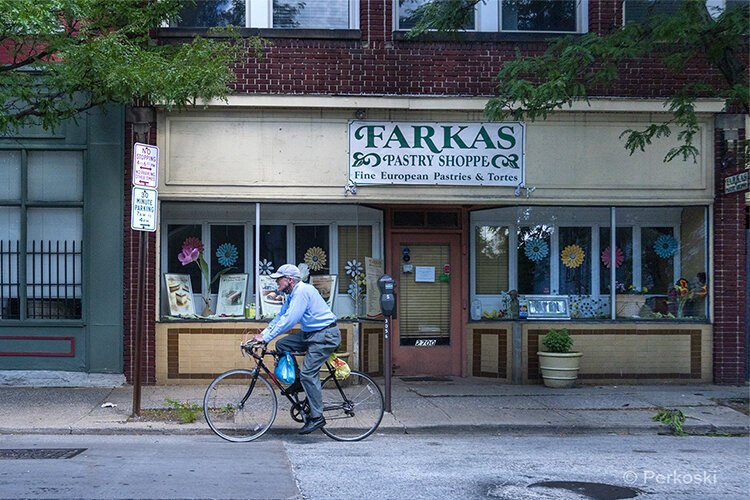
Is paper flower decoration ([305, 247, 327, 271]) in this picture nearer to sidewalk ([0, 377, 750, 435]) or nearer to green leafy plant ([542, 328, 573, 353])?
sidewalk ([0, 377, 750, 435])

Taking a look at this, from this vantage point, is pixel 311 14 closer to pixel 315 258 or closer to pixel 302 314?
pixel 315 258

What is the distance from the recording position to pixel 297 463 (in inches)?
Result: 299

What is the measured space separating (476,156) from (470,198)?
1.98 ft

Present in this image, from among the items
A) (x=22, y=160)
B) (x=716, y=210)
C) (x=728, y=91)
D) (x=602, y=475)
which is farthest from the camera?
(x=716, y=210)

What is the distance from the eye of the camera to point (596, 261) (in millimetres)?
12828

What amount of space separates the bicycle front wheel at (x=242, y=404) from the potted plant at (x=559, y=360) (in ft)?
15.7

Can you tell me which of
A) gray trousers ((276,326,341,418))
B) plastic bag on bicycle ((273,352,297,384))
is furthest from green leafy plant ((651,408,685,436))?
plastic bag on bicycle ((273,352,297,384))

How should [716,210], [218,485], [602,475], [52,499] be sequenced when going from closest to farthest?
[52,499] < [218,485] < [602,475] < [716,210]

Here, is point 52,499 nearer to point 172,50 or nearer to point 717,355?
point 172,50

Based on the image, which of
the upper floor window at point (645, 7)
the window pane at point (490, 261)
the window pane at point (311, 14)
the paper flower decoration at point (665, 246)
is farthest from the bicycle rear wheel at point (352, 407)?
the upper floor window at point (645, 7)

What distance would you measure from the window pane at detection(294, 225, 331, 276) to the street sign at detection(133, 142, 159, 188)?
3201mm

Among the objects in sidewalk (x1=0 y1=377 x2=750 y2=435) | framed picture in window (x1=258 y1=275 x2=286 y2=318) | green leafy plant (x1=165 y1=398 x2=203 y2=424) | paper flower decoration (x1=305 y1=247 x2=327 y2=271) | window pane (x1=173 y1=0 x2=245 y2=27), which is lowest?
sidewalk (x1=0 y1=377 x2=750 y2=435)

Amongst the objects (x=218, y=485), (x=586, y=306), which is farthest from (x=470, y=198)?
(x=218, y=485)

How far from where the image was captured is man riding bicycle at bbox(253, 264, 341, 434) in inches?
332
